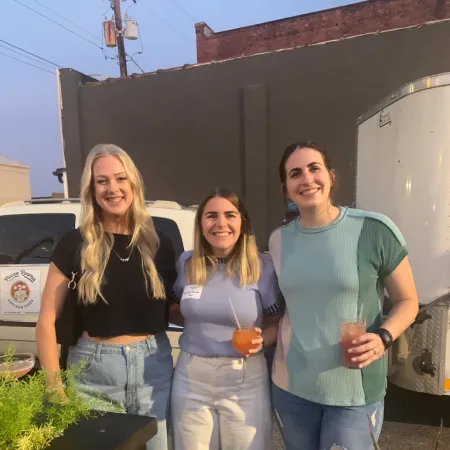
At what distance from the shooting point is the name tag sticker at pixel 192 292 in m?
2.07

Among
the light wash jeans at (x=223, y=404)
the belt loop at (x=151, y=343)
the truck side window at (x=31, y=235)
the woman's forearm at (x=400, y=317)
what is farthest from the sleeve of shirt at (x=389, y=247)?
the truck side window at (x=31, y=235)

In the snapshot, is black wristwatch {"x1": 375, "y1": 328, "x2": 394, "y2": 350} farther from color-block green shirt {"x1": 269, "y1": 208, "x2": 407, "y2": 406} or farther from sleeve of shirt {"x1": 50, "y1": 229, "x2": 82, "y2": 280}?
sleeve of shirt {"x1": 50, "y1": 229, "x2": 82, "y2": 280}

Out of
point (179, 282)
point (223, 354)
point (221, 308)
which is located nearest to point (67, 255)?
point (179, 282)

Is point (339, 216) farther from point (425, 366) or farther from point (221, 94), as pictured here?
point (221, 94)

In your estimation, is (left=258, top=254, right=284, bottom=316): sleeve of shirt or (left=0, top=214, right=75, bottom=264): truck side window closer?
(left=258, top=254, right=284, bottom=316): sleeve of shirt

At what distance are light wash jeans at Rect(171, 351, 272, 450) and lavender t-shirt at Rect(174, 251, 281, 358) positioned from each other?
0.07 metres

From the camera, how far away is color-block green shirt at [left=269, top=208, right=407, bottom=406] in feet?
5.98

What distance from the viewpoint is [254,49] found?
1213cm

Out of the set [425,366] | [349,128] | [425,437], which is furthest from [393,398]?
[349,128]

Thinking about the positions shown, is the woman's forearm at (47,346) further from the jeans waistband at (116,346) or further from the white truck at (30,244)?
the white truck at (30,244)

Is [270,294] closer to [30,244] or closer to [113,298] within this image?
[113,298]

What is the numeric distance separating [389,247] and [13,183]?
10788 millimetres

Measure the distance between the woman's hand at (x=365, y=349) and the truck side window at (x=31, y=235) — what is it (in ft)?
9.50

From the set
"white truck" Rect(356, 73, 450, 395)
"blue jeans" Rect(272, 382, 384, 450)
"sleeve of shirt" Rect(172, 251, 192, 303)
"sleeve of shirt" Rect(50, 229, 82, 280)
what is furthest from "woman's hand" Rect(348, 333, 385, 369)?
"white truck" Rect(356, 73, 450, 395)
